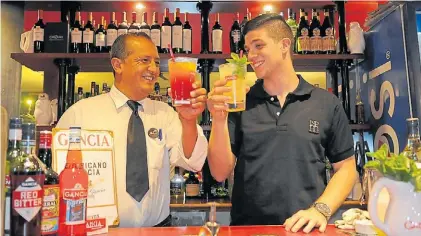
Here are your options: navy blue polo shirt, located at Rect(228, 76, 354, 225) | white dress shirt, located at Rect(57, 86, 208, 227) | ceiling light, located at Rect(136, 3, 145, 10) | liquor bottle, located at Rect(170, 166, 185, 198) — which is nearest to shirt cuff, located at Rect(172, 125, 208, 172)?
white dress shirt, located at Rect(57, 86, 208, 227)

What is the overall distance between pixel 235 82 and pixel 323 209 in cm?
57

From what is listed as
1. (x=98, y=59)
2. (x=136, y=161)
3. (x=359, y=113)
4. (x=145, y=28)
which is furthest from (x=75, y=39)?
(x=359, y=113)

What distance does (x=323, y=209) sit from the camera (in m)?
1.52

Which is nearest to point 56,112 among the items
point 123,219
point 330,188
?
point 123,219

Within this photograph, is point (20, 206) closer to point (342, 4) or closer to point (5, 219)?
point (5, 219)

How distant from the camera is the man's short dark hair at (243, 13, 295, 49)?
1883mm

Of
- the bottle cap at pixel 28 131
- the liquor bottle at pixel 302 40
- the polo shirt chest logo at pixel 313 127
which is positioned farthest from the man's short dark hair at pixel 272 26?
the liquor bottle at pixel 302 40

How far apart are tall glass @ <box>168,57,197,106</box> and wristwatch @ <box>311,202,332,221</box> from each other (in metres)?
0.62

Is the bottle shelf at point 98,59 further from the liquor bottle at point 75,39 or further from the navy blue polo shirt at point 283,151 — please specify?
the navy blue polo shirt at point 283,151

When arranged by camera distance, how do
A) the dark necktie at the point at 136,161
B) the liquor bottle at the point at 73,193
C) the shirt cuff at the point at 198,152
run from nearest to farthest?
the liquor bottle at the point at 73,193 → the shirt cuff at the point at 198,152 → the dark necktie at the point at 136,161

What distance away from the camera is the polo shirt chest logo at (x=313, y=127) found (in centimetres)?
182

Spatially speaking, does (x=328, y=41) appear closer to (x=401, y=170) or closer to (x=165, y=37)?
(x=165, y=37)

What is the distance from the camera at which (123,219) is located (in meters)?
1.80

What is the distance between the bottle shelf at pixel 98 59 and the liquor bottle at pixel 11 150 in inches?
84.1
